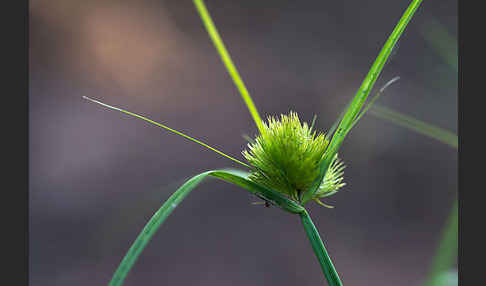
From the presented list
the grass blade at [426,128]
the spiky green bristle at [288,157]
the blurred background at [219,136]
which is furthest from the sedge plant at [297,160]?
the blurred background at [219,136]

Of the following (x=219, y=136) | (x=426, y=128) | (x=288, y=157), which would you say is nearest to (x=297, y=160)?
(x=288, y=157)

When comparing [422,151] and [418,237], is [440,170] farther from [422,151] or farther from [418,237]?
[418,237]

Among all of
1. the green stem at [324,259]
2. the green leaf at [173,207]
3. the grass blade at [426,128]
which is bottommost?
the green stem at [324,259]

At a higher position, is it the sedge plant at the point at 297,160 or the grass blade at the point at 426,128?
the grass blade at the point at 426,128

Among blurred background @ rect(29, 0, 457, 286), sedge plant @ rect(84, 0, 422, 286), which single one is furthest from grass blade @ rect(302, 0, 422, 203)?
blurred background @ rect(29, 0, 457, 286)

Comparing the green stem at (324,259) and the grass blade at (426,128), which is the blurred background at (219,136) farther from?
the green stem at (324,259)

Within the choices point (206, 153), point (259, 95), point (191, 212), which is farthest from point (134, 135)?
point (259, 95)
